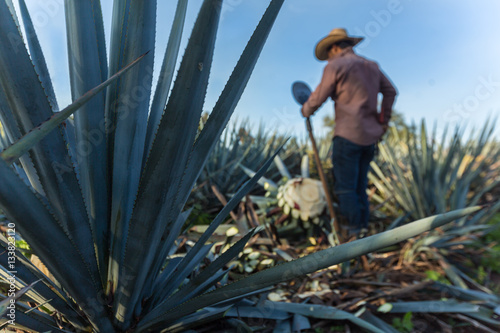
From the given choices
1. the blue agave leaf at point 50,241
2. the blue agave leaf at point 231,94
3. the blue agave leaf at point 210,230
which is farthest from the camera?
the blue agave leaf at point 210,230

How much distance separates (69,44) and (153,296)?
77 cm

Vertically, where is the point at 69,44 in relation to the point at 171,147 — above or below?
above

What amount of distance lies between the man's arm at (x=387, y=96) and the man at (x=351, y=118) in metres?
0.16

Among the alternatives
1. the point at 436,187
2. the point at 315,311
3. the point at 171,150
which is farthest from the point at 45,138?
the point at 436,187

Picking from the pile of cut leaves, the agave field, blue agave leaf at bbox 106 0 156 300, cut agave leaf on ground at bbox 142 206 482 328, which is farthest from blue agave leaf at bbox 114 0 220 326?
the pile of cut leaves

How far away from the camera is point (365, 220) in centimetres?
279

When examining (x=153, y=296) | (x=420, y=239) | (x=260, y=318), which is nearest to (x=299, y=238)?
(x=420, y=239)

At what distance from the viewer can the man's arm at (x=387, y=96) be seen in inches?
119

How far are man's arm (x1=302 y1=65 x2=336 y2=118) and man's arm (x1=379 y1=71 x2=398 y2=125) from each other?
1.98ft

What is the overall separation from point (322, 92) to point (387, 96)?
749mm

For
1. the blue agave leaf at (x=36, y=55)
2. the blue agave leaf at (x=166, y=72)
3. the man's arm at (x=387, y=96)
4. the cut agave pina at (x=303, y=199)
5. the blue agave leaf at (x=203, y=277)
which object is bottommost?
the cut agave pina at (x=303, y=199)

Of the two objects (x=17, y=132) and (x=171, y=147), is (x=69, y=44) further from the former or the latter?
(x=171, y=147)

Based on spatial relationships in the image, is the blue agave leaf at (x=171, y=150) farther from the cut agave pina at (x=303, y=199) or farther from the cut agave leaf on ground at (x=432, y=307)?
the cut agave pina at (x=303, y=199)

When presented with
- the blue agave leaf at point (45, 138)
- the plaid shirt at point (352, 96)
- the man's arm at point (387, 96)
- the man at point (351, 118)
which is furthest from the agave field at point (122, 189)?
the man's arm at point (387, 96)
